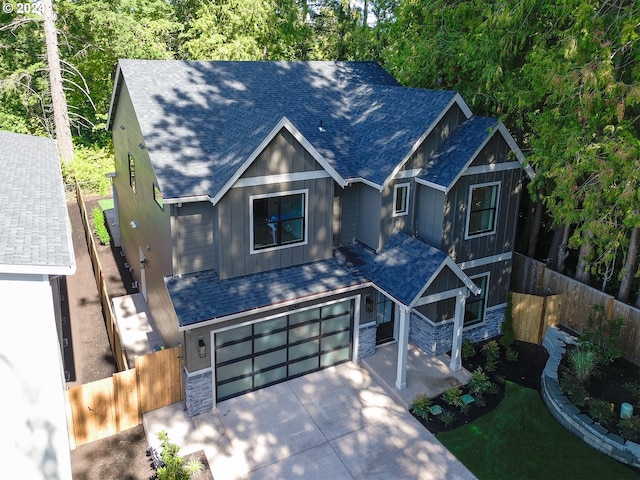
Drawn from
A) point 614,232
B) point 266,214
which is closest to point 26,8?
point 266,214

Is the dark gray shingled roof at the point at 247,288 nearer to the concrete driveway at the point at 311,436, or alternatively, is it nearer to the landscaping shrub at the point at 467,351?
the concrete driveway at the point at 311,436

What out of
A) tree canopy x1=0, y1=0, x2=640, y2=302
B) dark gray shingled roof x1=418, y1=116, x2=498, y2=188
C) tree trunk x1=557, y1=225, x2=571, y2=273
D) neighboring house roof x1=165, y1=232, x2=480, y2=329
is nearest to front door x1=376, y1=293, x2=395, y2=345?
neighboring house roof x1=165, y1=232, x2=480, y2=329

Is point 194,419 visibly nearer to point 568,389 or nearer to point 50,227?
point 50,227

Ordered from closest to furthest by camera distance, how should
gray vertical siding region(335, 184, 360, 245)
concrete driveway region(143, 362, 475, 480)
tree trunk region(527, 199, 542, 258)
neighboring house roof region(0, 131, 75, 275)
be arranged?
neighboring house roof region(0, 131, 75, 275) → concrete driveway region(143, 362, 475, 480) → gray vertical siding region(335, 184, 360, 245) → tree trunk region(527, 199, 542, 258)

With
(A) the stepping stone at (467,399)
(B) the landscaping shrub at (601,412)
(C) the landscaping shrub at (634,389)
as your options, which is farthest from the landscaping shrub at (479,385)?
(C) the landscaping shrub at (634,389)

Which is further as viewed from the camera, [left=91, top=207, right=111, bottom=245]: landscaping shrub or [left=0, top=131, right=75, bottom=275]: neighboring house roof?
[left=91, top=207, right=111, bottom=245]: landscaping shrub

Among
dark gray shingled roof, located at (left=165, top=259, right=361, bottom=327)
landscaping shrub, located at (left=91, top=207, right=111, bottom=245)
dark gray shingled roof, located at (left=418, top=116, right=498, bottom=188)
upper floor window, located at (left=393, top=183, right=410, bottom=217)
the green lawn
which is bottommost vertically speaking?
the green lawn

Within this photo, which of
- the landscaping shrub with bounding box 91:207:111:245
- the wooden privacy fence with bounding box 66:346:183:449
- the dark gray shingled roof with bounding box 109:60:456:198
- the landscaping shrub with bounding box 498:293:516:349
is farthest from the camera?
the landscaping shrub with bounding box 91:207:111:245

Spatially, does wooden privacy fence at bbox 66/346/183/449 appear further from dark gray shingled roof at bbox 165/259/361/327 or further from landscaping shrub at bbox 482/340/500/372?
landscaping shrub at bbox 482/340/500/372
